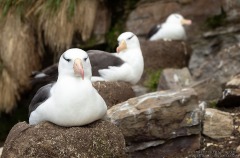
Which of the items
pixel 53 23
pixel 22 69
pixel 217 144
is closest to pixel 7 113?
pixel 22 69

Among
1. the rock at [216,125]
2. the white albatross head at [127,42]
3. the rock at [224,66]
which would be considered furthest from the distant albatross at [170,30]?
the rock at [216,125]

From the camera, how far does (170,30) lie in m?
7.80

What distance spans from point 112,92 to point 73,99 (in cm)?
123

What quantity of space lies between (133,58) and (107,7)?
2.67 meters

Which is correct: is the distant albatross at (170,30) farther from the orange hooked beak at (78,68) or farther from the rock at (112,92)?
the orange hooked beak at (78,68)

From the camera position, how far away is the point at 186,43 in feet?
25.6

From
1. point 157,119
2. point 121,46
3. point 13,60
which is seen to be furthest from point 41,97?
point 13,60

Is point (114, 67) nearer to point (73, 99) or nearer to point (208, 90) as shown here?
point (208, 90)

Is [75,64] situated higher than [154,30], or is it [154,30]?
[75,64]

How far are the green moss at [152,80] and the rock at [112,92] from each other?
192 cm

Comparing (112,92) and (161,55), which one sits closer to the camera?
(112,92)

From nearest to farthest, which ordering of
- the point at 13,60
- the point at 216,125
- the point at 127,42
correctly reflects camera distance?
the point at 216,125 → the point at 127,42 → the point at 13,60

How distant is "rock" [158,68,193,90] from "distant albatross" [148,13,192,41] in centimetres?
137

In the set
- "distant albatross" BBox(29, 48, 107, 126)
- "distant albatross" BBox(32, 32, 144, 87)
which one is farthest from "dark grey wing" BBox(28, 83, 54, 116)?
"distant albatross" BBox(32, 32, 144, 87)
